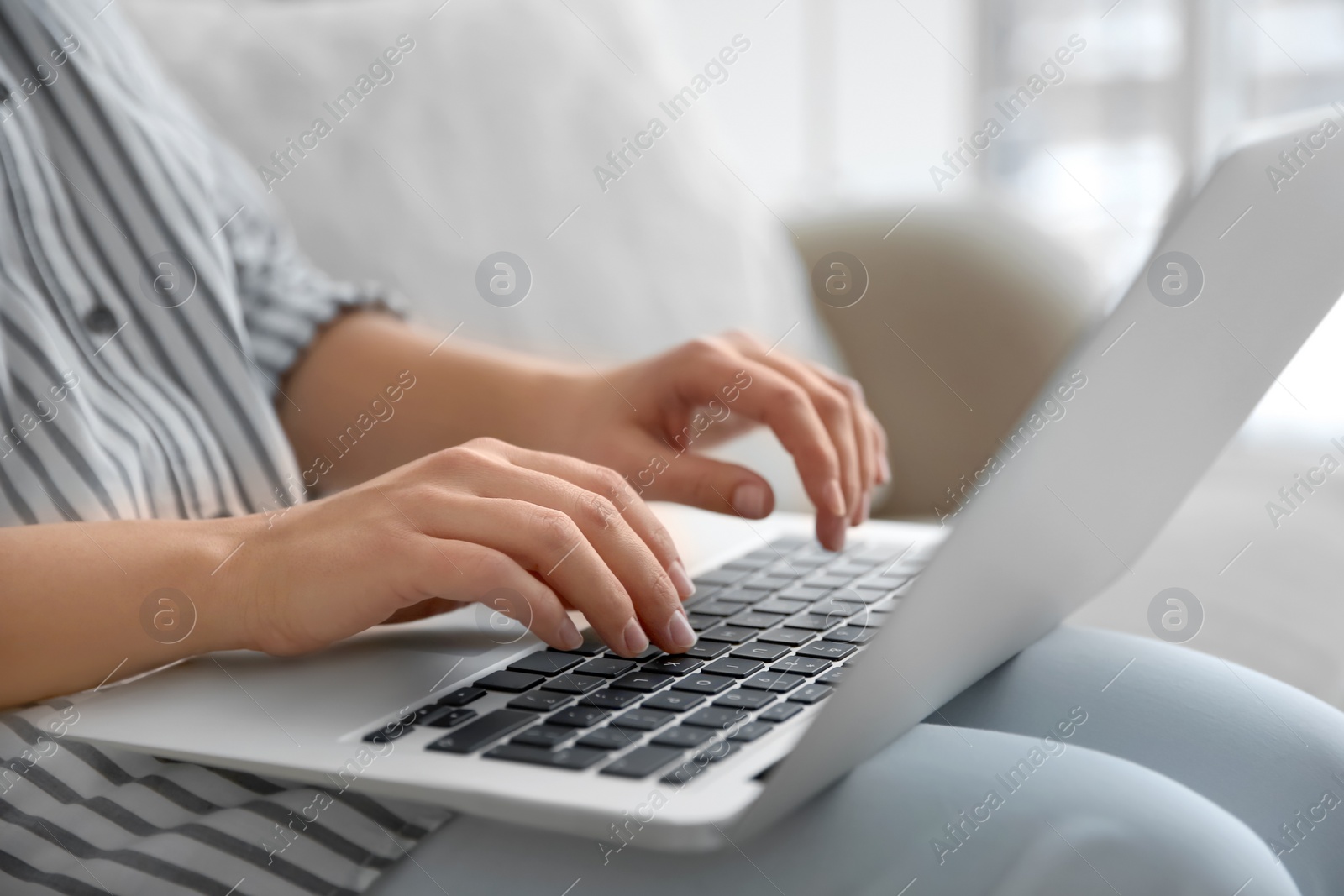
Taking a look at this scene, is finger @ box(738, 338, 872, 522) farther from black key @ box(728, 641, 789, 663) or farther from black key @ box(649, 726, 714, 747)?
black key @ box(649, 726, 714, 747)

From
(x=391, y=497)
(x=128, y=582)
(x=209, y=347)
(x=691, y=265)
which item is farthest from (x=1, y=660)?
(x=691, y=265)

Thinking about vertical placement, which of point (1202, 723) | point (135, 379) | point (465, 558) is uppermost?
point (135, 379)

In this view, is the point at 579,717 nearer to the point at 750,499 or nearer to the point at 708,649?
the point at 708,649

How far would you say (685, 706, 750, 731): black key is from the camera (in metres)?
0.36

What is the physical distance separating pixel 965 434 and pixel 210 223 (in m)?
0.66

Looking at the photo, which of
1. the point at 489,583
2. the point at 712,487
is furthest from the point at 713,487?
the point at 489,583

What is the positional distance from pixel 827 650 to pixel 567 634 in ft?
0.35

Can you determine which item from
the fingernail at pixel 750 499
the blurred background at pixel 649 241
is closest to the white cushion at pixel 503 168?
the blurred background at pixel 649 241

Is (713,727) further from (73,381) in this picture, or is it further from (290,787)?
(73,381)

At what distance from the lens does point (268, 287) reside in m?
0.76

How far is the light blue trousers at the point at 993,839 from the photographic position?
341mm

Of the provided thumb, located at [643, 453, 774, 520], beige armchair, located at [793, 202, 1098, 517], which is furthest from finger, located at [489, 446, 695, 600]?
beige armchair, located at [793, 202, 1098, 517]

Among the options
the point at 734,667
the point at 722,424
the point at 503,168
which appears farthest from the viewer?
the point at 503,168

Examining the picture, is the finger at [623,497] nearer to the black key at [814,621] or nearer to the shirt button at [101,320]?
the black key at [814,621]
